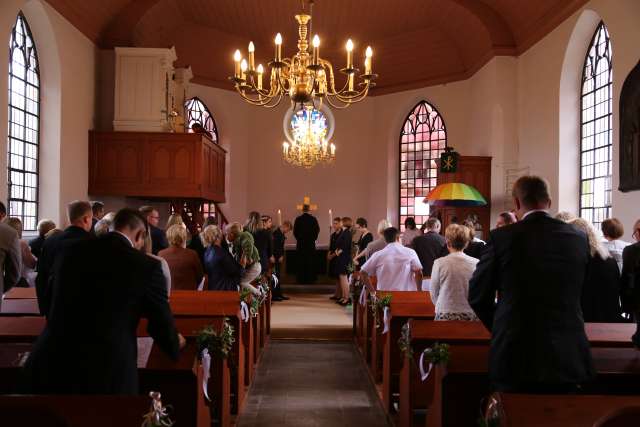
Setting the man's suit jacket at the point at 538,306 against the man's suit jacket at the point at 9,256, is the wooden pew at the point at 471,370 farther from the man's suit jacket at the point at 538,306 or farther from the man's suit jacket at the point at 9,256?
the man's suit jacket at the point at 9,256

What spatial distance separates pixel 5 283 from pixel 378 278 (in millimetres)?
4048

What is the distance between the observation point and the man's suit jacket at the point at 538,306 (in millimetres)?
2889

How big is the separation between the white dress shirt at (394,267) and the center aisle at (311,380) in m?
1.01

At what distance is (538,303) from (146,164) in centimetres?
1000

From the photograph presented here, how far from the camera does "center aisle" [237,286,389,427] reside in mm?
5457

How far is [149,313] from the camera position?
284cm

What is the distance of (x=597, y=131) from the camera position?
11.1m

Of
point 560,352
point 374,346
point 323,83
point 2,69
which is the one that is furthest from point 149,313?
point 2,69

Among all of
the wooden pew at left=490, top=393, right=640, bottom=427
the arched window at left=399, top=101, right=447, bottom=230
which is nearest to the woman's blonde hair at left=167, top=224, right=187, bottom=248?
the wooden pew at left=490, top=393, right=640, bottom=427

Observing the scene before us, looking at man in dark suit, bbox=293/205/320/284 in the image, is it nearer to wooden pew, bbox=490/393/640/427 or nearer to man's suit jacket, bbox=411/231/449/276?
man's suit jacket, bbox=411/231/449/276

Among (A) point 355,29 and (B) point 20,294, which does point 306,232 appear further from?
(B) point 20,294

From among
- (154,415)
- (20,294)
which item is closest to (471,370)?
(154,415)

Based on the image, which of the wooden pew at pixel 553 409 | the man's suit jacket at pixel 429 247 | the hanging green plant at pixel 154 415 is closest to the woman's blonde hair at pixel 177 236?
the man's suit jacket at pixel 429 247

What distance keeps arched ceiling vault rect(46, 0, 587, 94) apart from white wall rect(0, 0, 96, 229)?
17.2 inches
